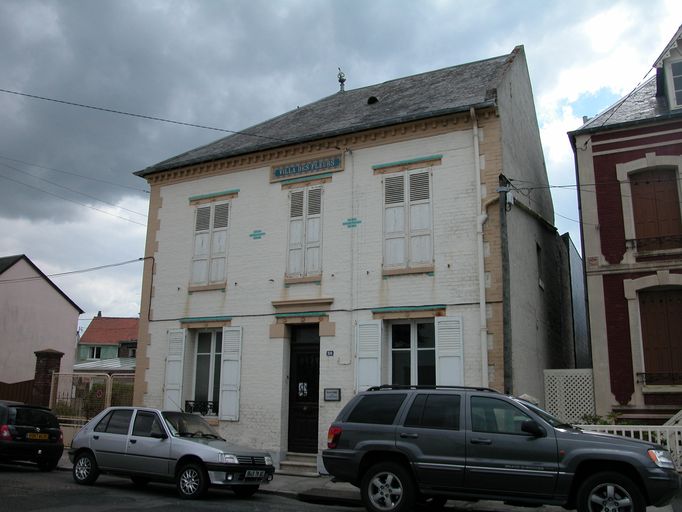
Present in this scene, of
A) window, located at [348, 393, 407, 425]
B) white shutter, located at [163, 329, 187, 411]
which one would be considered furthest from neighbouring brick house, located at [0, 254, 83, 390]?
window, located at [348, 393, 407, 425]

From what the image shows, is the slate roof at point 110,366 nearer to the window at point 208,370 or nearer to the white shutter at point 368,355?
the window at point 208,370

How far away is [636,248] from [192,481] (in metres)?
10.1

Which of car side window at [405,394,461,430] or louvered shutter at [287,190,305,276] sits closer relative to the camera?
car side window at [405,394,461,430]

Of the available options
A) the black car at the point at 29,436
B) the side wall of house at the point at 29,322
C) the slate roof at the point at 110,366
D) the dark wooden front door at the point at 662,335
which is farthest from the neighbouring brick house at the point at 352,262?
the slate roof at the point at 110,366

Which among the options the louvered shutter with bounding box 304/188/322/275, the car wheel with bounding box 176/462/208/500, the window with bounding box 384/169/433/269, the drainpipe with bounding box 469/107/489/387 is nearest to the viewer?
the car wheel with bounding box 176/462/208/500

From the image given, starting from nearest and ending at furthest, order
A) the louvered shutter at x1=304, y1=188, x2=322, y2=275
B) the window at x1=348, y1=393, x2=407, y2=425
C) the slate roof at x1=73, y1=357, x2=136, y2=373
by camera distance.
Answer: the window at x1=348, y1=393, x2=407, y2=425 < the louvered shutter at x1=304, y1=188, x2=322, y2=275 < the slate roof at x1=73, y1=357, x2=136, y2=373

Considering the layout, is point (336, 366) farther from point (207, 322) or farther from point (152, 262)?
point (152, 262)

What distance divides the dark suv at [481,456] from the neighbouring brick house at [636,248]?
18.8ft

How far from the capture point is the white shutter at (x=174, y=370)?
1594cm

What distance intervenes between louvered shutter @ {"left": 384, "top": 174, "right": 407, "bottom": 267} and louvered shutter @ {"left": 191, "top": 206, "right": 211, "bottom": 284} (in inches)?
197

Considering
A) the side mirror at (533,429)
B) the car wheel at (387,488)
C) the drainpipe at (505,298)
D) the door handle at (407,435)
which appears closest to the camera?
the side mirror at (533,429)

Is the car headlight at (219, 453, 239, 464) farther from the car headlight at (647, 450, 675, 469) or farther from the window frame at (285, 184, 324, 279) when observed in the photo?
the car headlight at (647, 450, 675, 469)

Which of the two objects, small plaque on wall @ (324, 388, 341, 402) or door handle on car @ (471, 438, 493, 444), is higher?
small plaque on wall @ (324, 388, 341, 402)

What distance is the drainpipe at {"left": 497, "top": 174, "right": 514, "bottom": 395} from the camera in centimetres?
1177
